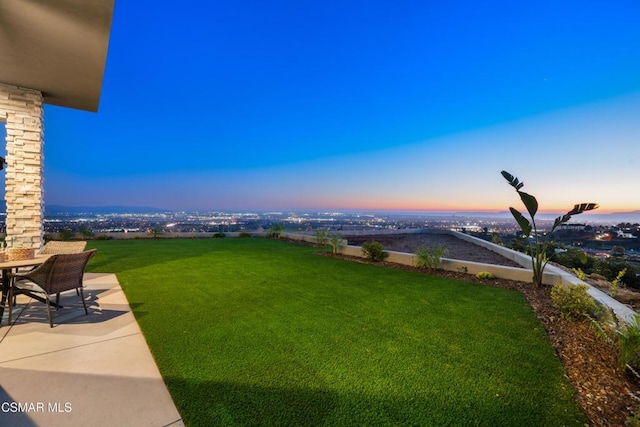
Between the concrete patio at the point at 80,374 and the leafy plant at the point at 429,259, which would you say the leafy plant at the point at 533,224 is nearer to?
the leafy plant at the point at 429,259

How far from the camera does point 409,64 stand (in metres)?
A: 12.7

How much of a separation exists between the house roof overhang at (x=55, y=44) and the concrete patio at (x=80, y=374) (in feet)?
13.6

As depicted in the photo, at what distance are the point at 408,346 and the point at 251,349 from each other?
1.68m

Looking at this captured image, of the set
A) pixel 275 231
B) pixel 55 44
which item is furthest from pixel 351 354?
pixel 275 231

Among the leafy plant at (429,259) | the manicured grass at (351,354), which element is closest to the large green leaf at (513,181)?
the manicured grass at (351,354)

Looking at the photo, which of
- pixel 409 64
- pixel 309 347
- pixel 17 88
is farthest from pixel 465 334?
pixel 409 64

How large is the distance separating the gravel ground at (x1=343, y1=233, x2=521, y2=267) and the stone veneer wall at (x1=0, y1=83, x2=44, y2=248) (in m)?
10.5

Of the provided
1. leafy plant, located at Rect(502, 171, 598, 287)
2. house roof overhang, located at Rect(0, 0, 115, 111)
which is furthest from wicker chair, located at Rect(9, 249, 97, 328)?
leafy plant, located at Rect(502, 171, 598, 287)

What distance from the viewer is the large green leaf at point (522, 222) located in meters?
5.20

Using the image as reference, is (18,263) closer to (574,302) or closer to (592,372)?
(592,372)

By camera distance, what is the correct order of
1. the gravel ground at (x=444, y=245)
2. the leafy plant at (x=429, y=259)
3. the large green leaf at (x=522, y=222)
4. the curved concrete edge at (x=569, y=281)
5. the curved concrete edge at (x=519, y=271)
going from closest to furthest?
the curved concrete edge at (x=569, y=281) < the curved concrete edge at (x=519, y=271) < the large green leaf at (x=522, y=222) < the leafy plant at (x=429, y=259) < the gravel ground at (x=444, y=245)

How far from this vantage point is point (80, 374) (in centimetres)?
239

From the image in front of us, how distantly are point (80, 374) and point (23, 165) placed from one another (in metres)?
5.92

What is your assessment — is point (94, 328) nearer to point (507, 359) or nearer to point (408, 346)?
point (408, 346)
